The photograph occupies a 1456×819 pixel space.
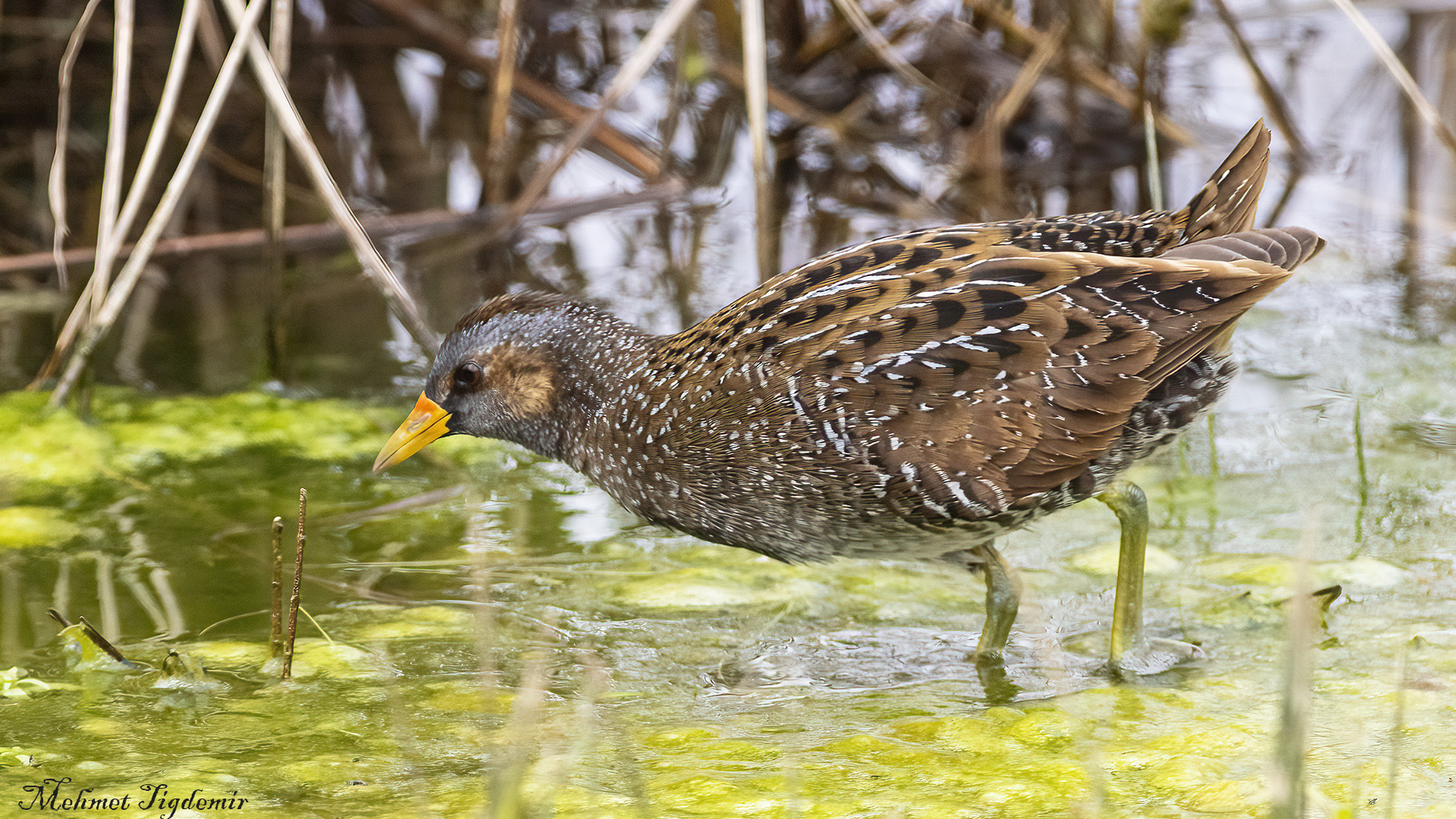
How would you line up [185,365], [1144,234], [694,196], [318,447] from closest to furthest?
[1144,234], [318,447], [185,365], [694,196]

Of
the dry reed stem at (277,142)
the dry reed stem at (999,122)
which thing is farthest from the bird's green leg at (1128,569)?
the dry reed stem at (999,122)

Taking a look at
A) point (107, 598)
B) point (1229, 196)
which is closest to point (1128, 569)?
point (1229, 196)

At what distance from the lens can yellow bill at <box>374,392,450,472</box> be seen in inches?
143

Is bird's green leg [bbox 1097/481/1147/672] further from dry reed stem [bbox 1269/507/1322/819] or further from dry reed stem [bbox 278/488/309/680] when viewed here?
dry reed stem [bbox 278/488/309/680]

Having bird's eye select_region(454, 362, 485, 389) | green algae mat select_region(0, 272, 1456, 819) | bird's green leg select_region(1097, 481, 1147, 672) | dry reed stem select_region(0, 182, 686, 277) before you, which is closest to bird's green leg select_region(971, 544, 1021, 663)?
green algae mat select_region(0, 272, 1456, 819)

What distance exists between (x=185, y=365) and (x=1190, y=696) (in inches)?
138

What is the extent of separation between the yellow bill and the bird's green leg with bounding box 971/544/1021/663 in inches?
51.5

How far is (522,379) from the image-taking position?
3543mm

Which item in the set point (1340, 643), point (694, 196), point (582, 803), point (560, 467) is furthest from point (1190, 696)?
point (694, 196)

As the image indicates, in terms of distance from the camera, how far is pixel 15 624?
11.0 ft

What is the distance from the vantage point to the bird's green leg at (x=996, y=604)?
3262 mm

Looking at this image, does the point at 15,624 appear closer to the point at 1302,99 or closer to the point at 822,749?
the point at 822,749

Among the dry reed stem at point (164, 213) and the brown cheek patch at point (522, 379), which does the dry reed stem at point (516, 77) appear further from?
the brown cheek patch at point (522, 379)

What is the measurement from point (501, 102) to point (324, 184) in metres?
1.77
